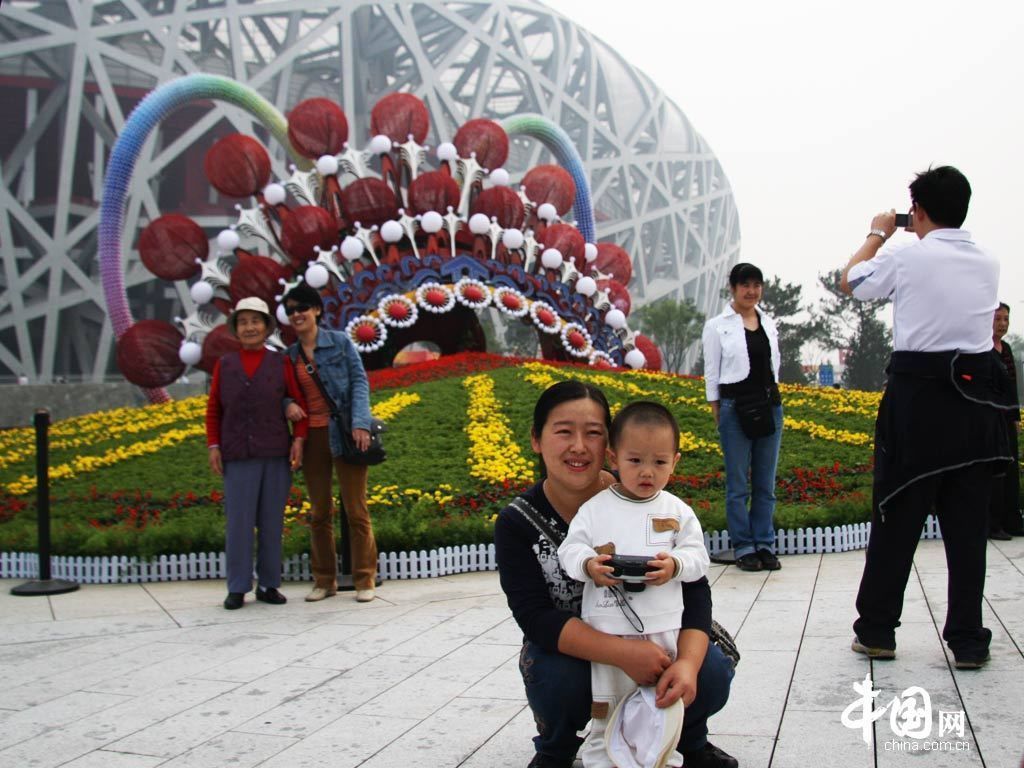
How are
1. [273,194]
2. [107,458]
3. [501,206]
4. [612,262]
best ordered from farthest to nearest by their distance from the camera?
[612,262] → [501,206] → [273,194] → [107,458]

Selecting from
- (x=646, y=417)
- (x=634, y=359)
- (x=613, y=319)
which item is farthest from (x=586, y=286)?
(x=646, y=417)

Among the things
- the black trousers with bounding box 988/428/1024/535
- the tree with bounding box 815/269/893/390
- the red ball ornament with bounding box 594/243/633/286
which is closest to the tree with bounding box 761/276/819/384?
the tree with bounding box 815/269/893/390

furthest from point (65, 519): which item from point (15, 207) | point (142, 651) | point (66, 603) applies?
point (15, 207)

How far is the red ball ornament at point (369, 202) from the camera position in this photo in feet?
55.9

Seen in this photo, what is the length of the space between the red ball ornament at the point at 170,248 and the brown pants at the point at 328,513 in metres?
13.2

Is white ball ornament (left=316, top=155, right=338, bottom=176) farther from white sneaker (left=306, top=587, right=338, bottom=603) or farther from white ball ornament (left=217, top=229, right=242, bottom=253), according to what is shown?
white sneaker (left=306, top=587, right=338, bottom=603)

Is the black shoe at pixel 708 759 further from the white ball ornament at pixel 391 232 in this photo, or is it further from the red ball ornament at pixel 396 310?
the white ball ornament at pixel 391 232

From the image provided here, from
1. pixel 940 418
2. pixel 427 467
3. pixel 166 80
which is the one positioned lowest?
pixel 427 467

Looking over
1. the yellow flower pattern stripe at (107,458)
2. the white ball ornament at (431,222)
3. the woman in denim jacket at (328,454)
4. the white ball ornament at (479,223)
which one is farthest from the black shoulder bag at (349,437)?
the white ball ornament at (479,223)

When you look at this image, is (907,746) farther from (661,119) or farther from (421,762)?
(661,119)

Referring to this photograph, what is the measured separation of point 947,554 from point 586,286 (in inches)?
593

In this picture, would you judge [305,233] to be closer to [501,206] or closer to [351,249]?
[351,249]

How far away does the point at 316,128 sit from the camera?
18266mm

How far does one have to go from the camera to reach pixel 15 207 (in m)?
36.6
